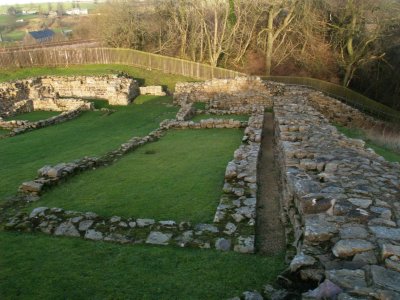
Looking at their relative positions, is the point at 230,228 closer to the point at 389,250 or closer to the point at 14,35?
the point at 389,250

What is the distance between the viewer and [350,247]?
5180 mm

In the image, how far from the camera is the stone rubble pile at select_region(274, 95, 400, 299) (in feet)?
15.2

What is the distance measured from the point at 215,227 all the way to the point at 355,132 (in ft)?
43.3

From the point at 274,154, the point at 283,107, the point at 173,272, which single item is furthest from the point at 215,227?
the point at 283,107

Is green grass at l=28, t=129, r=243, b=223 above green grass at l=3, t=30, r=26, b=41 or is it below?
above

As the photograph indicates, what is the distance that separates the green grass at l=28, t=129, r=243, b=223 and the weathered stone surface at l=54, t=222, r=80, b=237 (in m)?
0.86

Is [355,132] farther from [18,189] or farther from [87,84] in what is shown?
[87,84]

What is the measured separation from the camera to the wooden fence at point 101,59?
109 feet

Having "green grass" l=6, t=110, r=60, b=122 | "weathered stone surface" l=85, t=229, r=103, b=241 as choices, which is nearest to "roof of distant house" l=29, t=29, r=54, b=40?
"green grass" l=6, t=110, r=60, b=122

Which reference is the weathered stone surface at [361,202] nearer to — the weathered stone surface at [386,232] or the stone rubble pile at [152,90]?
the weathered stone surface at [386,232]

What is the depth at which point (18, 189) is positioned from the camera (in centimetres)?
1005

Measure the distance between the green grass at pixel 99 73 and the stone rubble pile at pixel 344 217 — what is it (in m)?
23.5

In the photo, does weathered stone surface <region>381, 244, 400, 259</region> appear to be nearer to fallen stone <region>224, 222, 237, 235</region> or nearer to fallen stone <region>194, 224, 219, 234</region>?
fallen stone <region>224, 222, 237, 235</region>

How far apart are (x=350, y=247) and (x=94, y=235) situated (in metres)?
5.05
